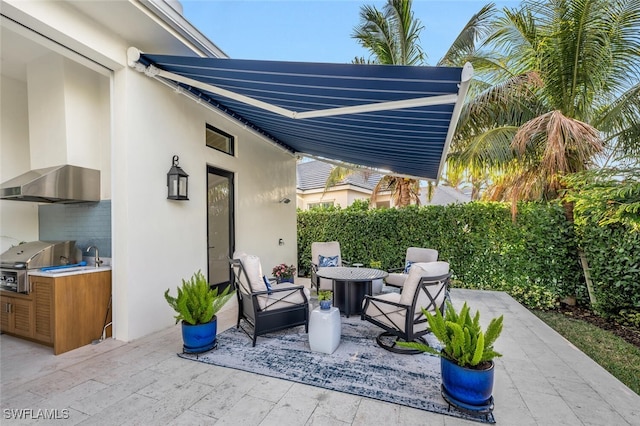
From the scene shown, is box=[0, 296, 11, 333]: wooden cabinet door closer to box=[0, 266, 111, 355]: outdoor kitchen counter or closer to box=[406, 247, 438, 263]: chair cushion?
box=[0, 266, 111, 355]: outdoor kitchen counter

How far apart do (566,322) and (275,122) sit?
8296mm

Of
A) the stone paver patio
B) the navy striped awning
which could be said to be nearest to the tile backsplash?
the stone paver patio

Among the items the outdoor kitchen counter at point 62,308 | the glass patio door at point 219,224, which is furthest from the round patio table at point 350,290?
the outdoor kitchen counter at point 62,308

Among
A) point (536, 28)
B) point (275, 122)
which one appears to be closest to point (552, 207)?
point (536, 28)

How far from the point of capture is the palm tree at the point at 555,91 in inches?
246

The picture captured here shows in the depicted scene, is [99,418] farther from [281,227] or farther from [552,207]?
[552,207]

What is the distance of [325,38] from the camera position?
35.3 feet

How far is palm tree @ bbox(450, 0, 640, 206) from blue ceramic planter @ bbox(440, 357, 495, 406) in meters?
5.17

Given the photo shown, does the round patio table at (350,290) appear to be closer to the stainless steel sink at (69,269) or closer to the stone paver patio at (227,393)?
the stone paver patio at (227,393)

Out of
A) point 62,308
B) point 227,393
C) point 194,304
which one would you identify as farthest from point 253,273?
point 62,308

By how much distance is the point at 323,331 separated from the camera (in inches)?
176

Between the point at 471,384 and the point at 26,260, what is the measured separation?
6773 millimetres

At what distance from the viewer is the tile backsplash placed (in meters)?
5.40

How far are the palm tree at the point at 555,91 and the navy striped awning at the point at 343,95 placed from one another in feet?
8.23
